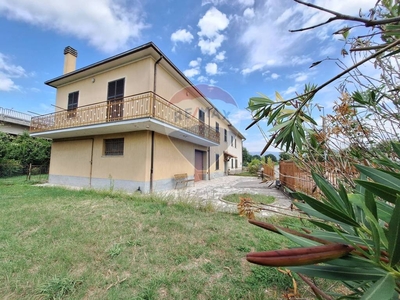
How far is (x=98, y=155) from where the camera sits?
9766mm

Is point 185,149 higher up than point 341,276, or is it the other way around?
point 185,149

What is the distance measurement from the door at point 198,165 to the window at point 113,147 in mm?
5640

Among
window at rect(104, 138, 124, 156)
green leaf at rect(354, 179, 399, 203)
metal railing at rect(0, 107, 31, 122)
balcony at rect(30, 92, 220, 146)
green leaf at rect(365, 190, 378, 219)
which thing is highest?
metal railing at rect(0, 107, 31, 122)

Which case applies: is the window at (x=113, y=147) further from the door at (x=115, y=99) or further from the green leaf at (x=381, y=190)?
the green leaf at (x=381, y=190)

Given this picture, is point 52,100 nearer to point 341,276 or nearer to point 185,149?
point 185,149

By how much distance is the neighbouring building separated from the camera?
27.6 ft

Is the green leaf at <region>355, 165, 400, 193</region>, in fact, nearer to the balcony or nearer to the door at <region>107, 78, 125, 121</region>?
the balcony

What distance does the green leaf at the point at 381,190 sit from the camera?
460 mm

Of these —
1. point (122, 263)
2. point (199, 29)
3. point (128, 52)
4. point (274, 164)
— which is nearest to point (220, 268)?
point (122, 263)

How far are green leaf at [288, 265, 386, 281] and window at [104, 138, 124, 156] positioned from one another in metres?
9.82

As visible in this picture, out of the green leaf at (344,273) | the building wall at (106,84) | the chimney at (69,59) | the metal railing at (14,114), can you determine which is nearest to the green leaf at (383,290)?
the green leaf at (344,273)

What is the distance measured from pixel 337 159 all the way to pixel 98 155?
10766 mm

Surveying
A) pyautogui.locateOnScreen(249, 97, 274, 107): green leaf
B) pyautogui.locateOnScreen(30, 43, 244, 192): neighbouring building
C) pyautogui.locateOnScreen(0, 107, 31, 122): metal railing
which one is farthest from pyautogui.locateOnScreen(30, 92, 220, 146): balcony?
pyautogui.locateOnScreen(0, 107, 31, 122): metal railing

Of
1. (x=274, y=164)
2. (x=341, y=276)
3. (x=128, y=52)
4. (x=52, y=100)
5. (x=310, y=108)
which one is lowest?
(x=341, y=276)
